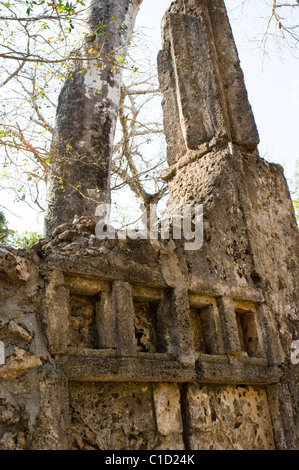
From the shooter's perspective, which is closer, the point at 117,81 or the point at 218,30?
the point at 218,30

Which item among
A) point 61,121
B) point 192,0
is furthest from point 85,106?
point 192,0

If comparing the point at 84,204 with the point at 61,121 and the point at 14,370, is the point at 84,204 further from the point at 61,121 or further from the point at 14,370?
the point at 14,370

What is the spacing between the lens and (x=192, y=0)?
498cm

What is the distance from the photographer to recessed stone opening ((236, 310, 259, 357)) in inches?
141

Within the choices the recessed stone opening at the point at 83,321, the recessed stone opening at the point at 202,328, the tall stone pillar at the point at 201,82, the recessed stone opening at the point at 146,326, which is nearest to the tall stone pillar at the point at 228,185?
the tall stone pillar at the point at 201,82

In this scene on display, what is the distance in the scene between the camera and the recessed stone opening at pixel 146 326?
3.07 metres

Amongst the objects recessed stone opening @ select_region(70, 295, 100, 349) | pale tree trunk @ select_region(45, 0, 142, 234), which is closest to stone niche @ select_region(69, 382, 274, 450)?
recessed stone opening @ select_region(70, 295, 100, 349)

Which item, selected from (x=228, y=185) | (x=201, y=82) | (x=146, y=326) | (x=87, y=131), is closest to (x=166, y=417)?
(x=146, y=326)

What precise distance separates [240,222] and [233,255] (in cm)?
34

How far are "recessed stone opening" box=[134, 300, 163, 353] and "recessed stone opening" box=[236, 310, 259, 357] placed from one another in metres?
0.76

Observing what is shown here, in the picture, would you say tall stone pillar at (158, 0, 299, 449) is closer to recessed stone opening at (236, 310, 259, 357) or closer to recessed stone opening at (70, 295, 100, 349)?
recessed stone opening at (236, 310, 259, 357)

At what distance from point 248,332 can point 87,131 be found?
136 inches

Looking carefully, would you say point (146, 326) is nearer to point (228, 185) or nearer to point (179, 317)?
point (179, 317)

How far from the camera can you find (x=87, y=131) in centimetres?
608
